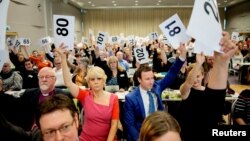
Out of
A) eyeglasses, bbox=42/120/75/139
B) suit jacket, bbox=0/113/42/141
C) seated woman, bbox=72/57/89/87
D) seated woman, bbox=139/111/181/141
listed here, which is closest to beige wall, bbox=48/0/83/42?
seated woman, bbox=72/57/89/87

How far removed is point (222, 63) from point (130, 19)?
91.9ft

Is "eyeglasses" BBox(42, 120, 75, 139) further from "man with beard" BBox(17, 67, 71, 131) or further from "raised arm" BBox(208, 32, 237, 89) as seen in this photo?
"man with beard" BBox(17, 67, 71, 131)

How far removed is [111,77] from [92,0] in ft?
54.3

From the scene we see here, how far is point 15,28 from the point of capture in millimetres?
12891

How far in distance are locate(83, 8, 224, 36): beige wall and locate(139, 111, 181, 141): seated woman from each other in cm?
2823

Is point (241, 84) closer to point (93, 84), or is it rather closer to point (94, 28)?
point (93, 84)

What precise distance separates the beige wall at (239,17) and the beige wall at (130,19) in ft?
5.52

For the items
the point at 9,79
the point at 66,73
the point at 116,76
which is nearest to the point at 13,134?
the point at 66,73

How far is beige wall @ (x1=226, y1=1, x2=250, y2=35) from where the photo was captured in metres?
22.4

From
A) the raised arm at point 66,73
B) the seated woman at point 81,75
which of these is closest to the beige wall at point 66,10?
the seated woman at point 81,75

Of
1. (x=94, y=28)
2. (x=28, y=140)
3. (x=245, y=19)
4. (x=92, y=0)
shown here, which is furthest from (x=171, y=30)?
(x=94, y=28)

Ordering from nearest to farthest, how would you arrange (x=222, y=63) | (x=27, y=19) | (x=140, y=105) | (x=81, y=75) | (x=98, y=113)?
(x=222, y=63) → (x=98, y=113) → (x=140, y=105) → (x=81, y=75) → (x=27, y=19)

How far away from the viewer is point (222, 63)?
1.90 metres

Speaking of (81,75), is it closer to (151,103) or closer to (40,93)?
(40,93)
